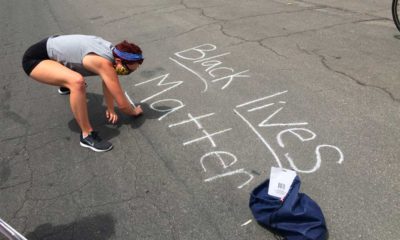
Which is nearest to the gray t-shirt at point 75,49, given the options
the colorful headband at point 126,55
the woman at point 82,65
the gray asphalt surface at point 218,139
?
the woman at point 82,65

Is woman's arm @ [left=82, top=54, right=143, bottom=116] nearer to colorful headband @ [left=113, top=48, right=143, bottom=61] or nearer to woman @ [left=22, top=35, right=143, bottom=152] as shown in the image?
woman @ [left=22, top=35, right=143, bottom=152]

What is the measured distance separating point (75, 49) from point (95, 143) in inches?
34.5

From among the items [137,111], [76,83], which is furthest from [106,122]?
[76,83]

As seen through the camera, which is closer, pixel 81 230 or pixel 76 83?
pixel 81 230

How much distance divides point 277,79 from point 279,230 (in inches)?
100

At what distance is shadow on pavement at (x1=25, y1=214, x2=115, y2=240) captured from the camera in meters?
2.62

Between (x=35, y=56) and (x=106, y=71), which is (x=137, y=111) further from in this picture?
(x=35, y=56)

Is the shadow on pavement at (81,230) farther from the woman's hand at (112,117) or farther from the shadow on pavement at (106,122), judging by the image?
the woman's hand at (112,117)

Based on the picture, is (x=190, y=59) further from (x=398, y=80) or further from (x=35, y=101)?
(x=398, y=80)

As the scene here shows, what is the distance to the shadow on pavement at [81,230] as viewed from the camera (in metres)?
2.62

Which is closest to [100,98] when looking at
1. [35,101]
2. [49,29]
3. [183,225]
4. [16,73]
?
[35,101]

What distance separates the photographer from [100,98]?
471cm

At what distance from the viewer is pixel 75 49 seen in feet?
11.9

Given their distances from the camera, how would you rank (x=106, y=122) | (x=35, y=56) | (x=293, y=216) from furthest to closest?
(x=106, y=122)
(x=35, y=56)
(x=293, y=216)
